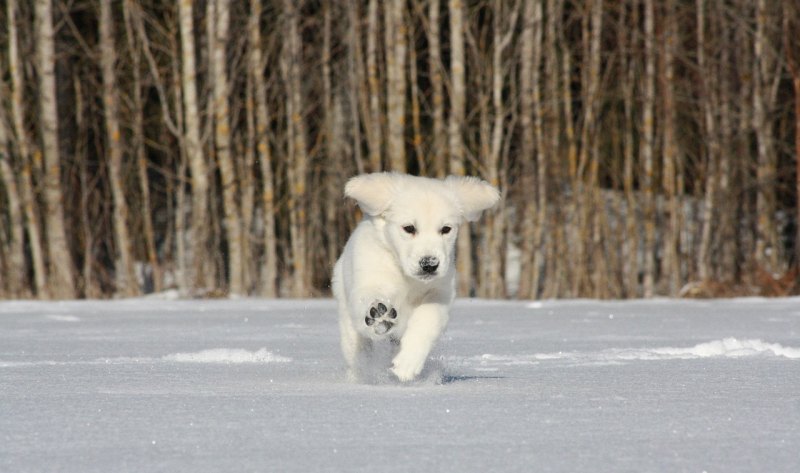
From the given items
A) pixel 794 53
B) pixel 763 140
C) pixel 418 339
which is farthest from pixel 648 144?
pixel 418 339

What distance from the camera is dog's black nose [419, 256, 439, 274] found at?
435 centimetres

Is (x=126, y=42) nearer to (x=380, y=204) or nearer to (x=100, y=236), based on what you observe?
(x=100, y=236)

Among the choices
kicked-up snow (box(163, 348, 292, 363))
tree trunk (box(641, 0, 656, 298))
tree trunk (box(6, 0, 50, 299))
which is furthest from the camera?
tree trunk (box(641, 0, 656, 298))

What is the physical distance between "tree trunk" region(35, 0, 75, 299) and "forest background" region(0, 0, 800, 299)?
0.08 ft

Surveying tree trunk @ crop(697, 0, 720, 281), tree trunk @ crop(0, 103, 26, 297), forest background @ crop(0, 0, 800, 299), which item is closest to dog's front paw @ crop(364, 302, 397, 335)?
forest background @ crop(0, 0, 800, 299)

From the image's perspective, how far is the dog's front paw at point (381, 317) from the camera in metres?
4.21

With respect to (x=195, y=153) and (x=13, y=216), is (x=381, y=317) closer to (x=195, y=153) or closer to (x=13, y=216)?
(x=195, y=153)

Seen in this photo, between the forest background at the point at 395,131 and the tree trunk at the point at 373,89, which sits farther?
the tree trunk at the point at 373,89

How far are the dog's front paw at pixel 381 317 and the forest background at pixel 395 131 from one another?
8.74 m

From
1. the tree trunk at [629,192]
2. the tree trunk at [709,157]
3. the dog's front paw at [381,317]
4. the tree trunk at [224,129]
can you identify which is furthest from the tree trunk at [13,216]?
the dog's front paw at [381,317]

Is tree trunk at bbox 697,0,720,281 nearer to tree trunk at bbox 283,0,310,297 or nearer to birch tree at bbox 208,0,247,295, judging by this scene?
tree trunk at bbox 283,0,310,297

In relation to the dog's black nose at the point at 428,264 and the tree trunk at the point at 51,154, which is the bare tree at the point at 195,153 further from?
the dog's black nose at the point at 428,264

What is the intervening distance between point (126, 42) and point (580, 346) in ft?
37.7

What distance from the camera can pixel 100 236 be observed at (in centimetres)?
1661
